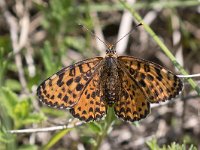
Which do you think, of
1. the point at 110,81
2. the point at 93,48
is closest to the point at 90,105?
the point at 110,81

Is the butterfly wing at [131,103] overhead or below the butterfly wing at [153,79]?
below

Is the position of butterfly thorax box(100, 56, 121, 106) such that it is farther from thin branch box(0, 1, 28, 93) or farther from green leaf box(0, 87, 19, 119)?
thin branch box(0, 1, 28, 93)

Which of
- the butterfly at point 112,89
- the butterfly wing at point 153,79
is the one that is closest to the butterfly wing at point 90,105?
the butterfly at point 112,89

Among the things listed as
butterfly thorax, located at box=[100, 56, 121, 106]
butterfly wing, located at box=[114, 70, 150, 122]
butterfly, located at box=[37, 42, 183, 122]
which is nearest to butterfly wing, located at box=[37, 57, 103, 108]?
butterfly, located at box=[37, 42, 183, 122]

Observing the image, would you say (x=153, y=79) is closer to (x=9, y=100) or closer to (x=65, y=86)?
(x=65, y=86)

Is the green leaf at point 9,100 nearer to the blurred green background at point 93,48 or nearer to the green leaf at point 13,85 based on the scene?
the blurred green background at point 93,48

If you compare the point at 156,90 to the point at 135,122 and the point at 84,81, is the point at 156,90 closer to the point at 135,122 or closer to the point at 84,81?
the point at 135,122
